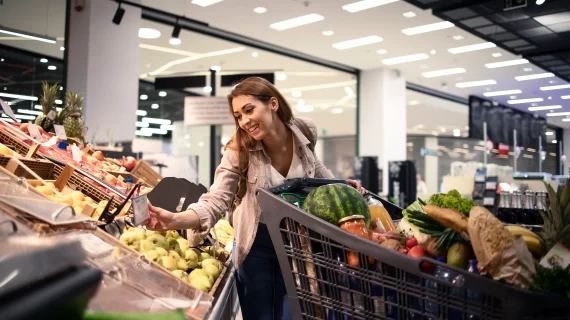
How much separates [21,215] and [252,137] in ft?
3.58

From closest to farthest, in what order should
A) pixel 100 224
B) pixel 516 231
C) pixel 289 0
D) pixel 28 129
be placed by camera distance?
pixel 516 231 < pixel 100 224 < pixel 28 129 < pixel 289 0

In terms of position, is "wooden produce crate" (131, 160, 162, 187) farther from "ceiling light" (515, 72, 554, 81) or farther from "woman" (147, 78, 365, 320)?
"ceiling light" (515, 72, 554, 81)

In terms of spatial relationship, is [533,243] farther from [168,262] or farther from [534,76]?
[534,76]

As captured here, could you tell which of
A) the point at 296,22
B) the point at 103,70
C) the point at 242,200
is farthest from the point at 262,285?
the point at 296,22

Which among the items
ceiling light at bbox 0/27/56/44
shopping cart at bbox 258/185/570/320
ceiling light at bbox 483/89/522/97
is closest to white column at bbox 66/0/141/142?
ceiling light at bbox 0/27/56/44

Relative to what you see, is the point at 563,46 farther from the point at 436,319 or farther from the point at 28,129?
the point at 436,319

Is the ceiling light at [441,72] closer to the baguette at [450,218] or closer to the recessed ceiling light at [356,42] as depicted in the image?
the recessed ceiling light at [356,42]

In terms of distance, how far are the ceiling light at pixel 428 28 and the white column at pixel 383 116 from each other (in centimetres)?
326

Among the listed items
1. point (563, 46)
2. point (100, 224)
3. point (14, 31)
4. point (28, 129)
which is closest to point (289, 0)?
point (14, 31)

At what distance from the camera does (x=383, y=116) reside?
41.9ft

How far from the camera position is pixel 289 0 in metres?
8.00

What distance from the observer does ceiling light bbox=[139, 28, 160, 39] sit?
9.30 metres

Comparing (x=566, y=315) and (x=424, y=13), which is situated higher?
(x=424, y=13)

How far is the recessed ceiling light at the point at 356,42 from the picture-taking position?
10.1 m
